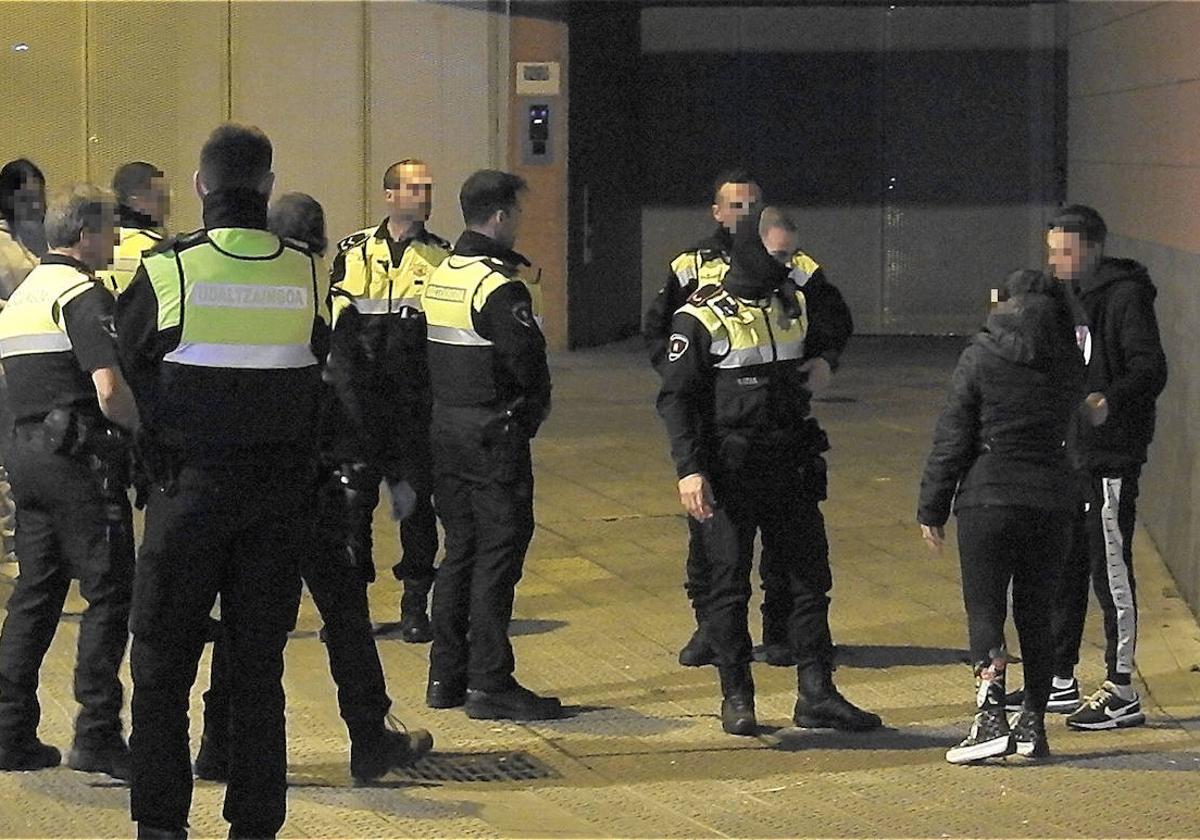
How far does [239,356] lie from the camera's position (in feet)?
18.3

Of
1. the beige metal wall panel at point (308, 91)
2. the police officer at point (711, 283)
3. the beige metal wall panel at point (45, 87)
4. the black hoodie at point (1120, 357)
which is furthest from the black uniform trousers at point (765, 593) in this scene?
the beige metal wall panel at point (45, 87)

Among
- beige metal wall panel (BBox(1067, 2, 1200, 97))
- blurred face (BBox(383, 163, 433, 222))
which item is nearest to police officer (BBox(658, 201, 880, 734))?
blurred face (BBox(383, 163, 433, 222))

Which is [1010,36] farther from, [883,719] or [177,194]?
[883,719]

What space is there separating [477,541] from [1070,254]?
7.78 feet

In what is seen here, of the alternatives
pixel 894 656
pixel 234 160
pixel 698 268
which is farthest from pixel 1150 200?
pixel 234 160

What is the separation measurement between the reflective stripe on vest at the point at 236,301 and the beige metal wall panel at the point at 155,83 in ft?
44.5

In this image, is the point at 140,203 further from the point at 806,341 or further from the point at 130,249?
the point at 806,341

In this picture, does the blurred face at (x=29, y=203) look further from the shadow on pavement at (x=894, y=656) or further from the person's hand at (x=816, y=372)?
the shadow on pavement at (x=894, y=656)

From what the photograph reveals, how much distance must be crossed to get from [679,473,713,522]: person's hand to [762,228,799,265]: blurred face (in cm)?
90

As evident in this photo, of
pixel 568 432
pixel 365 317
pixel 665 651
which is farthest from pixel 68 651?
pixel 568 432

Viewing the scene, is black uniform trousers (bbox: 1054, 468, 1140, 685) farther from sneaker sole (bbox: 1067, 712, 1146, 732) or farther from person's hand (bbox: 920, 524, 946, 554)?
person's hand (bbox: 920, 524, 946, 554)

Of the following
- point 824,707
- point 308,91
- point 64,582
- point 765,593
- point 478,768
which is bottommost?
point 478,768

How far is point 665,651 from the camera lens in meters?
8.62

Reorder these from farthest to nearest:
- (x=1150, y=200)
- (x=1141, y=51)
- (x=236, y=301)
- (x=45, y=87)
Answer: (x=45, y=87), (x=1141, y=51), (x=1150, y=200), (x=236, y=301)
